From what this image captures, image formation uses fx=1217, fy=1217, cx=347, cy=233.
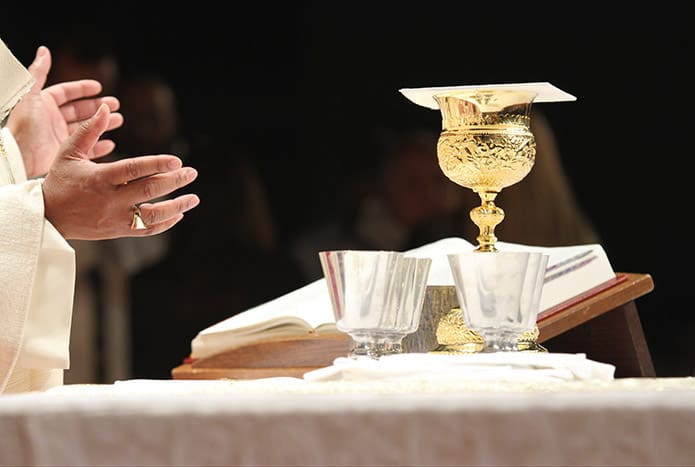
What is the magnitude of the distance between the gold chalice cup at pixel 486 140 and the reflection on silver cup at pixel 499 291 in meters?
0.21

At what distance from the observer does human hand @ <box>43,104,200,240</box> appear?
1031 millimetres

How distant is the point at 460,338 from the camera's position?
3.43 ft

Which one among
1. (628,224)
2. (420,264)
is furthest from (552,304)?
(628,224)

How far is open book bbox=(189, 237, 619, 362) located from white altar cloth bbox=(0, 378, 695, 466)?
595 millimetres

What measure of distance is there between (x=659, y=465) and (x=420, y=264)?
335mm

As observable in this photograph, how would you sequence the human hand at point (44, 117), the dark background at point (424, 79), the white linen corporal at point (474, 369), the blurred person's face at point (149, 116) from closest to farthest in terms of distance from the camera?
the white linen corporal at point (474, 369) < the human hand at point (44, 117) < the dark background at point (424, 79) < the blurred person's face at point (149, 116)

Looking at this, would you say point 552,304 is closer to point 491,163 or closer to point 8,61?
point 491,163

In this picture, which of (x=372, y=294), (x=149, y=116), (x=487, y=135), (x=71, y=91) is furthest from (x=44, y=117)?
(x=149, y=116)

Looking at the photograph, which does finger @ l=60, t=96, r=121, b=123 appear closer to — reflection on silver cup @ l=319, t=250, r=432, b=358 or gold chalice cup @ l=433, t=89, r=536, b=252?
gold chalice cup @ l=433, t=89, r=536, b=252

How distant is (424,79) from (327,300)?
244cm

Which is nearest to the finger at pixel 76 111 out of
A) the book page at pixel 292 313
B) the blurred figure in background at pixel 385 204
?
the book page at pixel 292 313

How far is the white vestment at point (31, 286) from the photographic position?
39.9 inches

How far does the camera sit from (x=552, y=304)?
4.10 feet

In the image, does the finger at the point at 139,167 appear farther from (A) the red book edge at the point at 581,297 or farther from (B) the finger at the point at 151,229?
(A) the red book edge at the point at 581,297
